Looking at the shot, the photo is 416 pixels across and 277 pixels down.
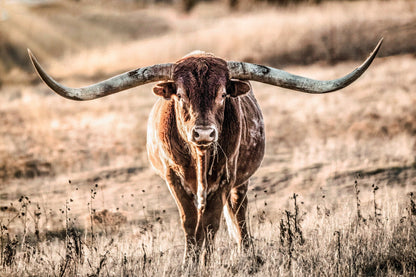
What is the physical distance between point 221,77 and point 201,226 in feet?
5.94

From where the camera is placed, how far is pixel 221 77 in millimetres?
7332

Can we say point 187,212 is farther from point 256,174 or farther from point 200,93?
point 256,174

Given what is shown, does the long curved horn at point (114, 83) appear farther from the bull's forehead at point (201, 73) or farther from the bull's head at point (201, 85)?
the bull's forehead at point (201, 73)

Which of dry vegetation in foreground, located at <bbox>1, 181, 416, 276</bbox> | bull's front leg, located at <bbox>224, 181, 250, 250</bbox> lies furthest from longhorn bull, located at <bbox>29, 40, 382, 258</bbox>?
bull's front leg, located at <bbox>224, 181, 250, 250</bbox>

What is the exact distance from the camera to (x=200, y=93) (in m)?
7.08

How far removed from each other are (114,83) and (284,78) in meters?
1.93

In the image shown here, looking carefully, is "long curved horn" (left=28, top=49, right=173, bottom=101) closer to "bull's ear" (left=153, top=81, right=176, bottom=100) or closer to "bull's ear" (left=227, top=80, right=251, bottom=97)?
"bull's ear" (left=153, top=81, right=176, bottom=100)

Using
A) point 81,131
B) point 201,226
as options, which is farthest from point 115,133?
point 201,226

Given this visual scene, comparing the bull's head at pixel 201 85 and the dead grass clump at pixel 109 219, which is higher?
the bull's head at pixel 201 85

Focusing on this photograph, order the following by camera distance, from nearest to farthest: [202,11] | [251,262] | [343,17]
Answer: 1. [251,262]
2. [343,17]
3. [202,11]

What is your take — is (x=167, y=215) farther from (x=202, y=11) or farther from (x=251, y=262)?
(x=202, y=11)

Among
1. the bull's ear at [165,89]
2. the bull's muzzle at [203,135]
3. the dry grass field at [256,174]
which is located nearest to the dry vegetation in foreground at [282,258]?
the dry grass field at [256,174]

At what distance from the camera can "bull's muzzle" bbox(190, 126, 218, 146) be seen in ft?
21.9

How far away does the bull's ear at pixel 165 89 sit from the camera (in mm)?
7465
